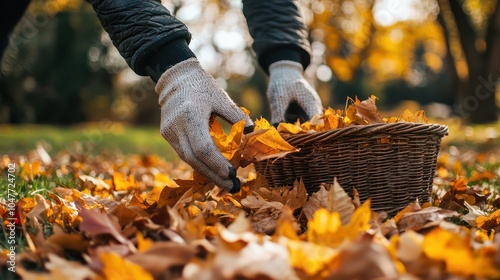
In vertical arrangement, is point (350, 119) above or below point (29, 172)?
above

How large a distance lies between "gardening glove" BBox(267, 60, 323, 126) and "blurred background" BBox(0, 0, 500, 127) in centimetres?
917

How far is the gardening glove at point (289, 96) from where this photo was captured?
226 cm

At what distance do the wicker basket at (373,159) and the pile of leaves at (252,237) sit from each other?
77mm

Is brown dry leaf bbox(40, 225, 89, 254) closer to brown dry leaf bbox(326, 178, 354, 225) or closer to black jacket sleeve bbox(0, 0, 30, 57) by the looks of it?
brown dry leaf bbox(326, 178, 354, 225)

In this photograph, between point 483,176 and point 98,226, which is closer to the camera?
point 98,226

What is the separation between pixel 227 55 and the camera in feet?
76.0

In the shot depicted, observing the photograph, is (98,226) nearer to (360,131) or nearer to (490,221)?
(360,131)

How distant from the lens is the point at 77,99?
19328 millimetres

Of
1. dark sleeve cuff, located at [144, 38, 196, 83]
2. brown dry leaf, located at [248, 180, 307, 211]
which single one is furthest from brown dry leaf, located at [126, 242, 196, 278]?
dark sleeve cuff, located at [144, 38, 196, 83]

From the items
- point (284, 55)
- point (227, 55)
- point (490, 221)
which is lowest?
point (227, 55)

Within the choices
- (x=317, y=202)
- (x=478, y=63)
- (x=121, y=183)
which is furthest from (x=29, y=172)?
(x=478, y=63)

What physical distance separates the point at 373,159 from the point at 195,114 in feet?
1.99

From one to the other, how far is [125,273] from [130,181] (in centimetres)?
156

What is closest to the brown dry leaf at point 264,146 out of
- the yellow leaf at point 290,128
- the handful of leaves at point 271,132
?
the handful of leaves at point 271,132
